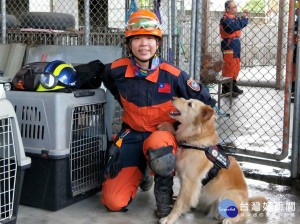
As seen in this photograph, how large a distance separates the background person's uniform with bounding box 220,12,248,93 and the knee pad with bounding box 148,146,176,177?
4924mm

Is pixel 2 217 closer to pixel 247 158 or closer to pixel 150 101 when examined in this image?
pixel 150 101

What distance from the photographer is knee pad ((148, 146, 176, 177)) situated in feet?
8.66

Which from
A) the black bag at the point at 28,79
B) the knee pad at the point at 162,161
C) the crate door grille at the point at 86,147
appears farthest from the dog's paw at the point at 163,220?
the black bag at the point at 28,79

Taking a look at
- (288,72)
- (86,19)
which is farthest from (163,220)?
(86,19)

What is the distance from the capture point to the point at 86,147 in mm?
3035

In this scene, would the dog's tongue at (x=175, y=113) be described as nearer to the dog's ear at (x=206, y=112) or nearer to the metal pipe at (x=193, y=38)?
Answer: the dog's ear at (x=206, y=112)

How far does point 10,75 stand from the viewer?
4559 mm

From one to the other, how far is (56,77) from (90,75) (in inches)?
10.4

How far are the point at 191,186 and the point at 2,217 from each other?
1.18m

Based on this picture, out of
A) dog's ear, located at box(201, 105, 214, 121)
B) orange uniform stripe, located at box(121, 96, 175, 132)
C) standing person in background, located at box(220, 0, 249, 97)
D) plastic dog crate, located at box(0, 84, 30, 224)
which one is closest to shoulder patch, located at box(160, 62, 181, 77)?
orange uniform stripe, located at box(121, 96, 175, 132)

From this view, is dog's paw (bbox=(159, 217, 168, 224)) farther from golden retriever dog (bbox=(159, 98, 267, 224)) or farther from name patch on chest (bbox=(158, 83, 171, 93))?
name patch on chest (bbox=(158, 83, 171, 93))

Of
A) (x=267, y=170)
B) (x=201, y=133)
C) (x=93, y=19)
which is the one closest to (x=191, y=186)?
(x=201, y=133)

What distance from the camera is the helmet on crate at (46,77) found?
2.78m

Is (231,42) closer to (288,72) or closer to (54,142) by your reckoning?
(288,72)
